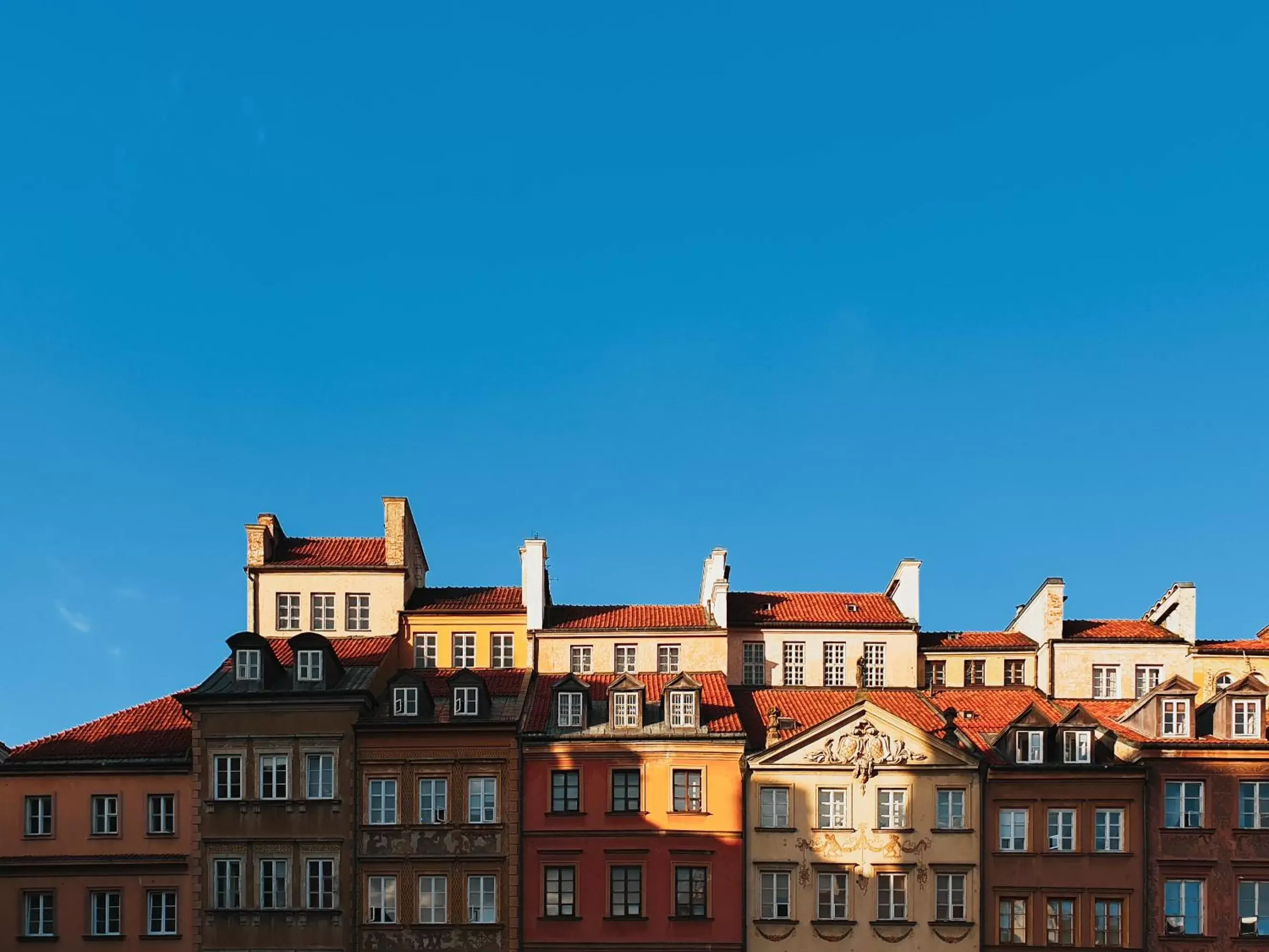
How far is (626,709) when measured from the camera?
61812 mm

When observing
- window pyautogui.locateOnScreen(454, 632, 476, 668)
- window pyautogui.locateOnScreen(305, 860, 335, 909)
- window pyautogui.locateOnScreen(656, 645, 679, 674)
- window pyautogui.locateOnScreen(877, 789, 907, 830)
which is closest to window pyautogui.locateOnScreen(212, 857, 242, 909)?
window pyautogui.locateOnScreen(305, 860, 335, 909)

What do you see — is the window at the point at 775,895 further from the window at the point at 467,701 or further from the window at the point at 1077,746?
the window at the point at 467,701

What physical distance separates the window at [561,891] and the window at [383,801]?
6.04 metres

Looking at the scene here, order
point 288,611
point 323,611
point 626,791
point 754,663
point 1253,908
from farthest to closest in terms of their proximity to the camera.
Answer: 1. point 754,663
2. point 288,611
3. point 323,611
4. point 626,791
5. point 1253,908

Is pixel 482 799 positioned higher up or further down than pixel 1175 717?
further down

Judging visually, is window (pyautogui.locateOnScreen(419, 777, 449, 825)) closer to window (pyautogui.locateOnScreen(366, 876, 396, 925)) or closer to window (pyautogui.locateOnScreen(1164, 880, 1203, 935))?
window (pyautogui.locateOnScreen(366, 876, 396, 925))

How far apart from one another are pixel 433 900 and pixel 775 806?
1268 cm

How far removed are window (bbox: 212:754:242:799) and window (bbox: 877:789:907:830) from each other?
908 inches

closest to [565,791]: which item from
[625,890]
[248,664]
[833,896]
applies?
[625,890]

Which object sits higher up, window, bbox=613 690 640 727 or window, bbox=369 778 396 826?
window, bbox=613 690 640 727

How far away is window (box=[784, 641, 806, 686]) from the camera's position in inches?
2744

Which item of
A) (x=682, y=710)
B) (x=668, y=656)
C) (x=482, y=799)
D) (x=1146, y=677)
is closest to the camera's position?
(x=482, y=799)

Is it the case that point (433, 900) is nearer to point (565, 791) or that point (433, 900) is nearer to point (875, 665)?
point (565, 791)

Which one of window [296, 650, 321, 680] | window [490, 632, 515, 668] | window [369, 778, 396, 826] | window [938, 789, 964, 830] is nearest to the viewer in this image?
window [938, 789, 964, 830]
